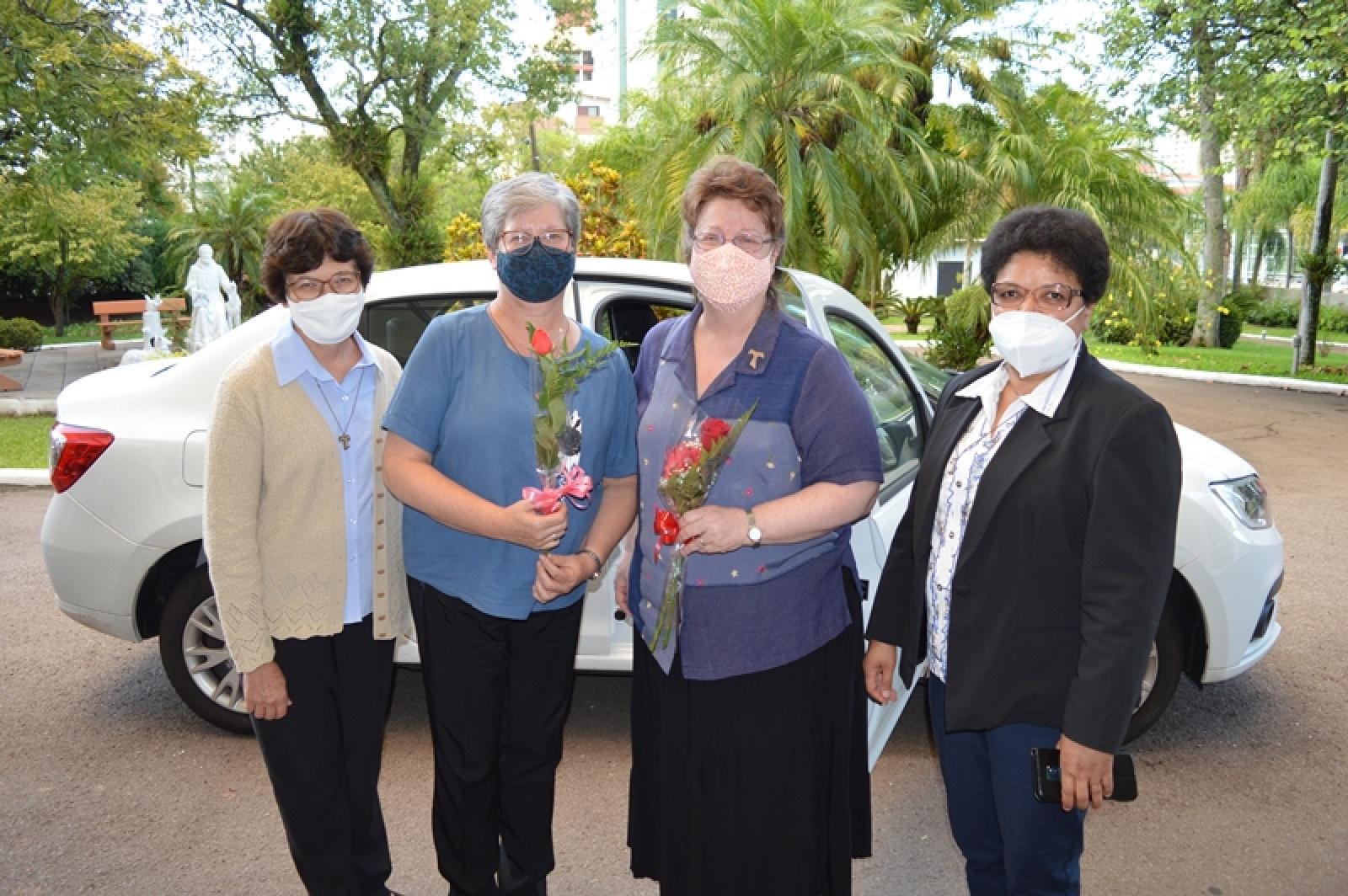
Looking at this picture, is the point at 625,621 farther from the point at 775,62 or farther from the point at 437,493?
the point at 775,62

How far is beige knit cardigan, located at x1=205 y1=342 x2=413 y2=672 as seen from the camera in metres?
2.56

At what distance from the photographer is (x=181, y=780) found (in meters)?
4.10

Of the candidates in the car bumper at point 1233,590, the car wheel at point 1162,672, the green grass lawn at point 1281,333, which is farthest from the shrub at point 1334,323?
the car wheel at point 1162,672

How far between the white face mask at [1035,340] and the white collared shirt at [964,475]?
0.03 meters

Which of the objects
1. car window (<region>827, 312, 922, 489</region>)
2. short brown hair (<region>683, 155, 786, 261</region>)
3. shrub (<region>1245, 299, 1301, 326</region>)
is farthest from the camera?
shrub (<region>1245, 299, 1301, 326</region>)

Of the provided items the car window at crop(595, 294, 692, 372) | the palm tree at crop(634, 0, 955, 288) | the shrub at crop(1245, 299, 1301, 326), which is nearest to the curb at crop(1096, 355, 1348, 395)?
the palm tree at crop(634, 0, 955, 288)

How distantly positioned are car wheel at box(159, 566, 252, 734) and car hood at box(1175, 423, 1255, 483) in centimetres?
391

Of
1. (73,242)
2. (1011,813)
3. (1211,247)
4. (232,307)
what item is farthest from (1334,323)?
(1011,813)

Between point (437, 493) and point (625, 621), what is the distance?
163 centimetres

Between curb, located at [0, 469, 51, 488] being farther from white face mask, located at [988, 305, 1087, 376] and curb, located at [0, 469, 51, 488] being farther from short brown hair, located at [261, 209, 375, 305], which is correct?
white face mask, located at [988, 305, 1087, 376]

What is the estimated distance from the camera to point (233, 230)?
33375 mm

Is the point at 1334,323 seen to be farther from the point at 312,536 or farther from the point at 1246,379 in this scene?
the point at 312,536

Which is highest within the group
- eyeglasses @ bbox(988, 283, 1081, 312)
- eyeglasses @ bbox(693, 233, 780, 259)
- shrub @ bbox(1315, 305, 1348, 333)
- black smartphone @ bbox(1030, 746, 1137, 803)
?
eyeglasses @ bbox(693, 233, 780, 259)

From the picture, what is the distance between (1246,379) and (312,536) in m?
18.4
